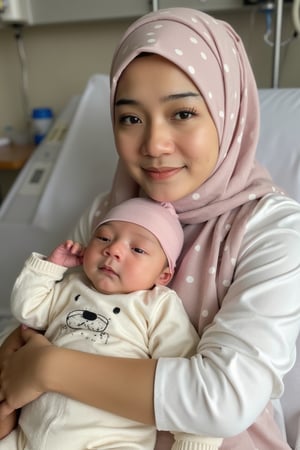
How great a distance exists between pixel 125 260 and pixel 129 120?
293 mm

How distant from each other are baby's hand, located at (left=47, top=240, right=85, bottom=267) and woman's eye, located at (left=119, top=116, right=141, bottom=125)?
0.97ft

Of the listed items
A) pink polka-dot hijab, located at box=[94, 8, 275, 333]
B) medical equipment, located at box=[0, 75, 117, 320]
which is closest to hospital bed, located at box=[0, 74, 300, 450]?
medical equipment, located at box=[0, 75, 117, 320]

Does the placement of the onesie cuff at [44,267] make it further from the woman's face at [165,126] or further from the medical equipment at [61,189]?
the medical equipment at [61,189]

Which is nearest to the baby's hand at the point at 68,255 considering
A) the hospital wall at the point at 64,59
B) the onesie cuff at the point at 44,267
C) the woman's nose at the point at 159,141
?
the onesie cuff at the point at 44,267

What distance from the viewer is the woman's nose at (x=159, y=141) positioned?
36.6 inches

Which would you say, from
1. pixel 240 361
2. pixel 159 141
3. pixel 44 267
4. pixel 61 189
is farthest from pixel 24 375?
pixel 61 189

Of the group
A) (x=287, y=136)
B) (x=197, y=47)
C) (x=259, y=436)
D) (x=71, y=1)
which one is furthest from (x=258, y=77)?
(x=259, y=436)

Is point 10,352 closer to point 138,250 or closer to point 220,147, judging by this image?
point 138,250

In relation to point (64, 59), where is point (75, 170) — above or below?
below

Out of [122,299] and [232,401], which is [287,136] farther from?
[232,401]

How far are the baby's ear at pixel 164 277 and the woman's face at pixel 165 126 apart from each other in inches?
6.3

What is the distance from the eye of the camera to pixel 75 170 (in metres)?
1.71

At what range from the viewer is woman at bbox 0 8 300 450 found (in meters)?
0.81

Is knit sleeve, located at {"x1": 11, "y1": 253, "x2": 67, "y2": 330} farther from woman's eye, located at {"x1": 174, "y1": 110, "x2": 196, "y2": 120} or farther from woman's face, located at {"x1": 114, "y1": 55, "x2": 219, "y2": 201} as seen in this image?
woman's eye, located at {"x1": 174, "y1": 110, "x2": 196, "y2": 120}
